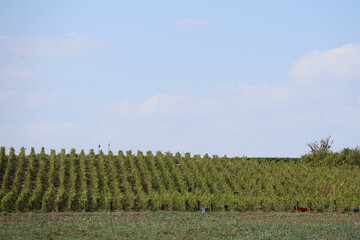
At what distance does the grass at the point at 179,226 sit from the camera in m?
33.9

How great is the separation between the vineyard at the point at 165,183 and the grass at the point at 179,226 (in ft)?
9.59

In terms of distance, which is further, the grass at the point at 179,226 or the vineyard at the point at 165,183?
the vineyard at the point at 165,183

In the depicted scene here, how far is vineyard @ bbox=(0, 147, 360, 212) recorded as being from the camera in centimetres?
4928

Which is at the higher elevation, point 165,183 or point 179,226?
point 165,183

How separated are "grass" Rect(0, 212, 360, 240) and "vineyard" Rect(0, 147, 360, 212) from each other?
2.92 m

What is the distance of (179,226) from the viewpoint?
38094 mm

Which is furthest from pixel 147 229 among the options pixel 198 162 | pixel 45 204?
pixel 198 162

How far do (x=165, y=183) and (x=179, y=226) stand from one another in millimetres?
20558

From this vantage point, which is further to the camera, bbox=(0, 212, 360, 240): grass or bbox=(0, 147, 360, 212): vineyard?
bbox=(0, 147, 360, 212): vineyard

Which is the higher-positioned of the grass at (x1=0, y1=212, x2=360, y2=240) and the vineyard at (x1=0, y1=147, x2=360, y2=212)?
the vineyard at (x1=0, y1=147, x2=360, y2=212)

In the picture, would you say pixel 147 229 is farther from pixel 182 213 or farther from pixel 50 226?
pixel 182 213

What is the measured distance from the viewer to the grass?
3391 centimetres

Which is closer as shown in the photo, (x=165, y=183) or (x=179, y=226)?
(x=179, y=226)

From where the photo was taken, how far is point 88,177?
2370 inches
